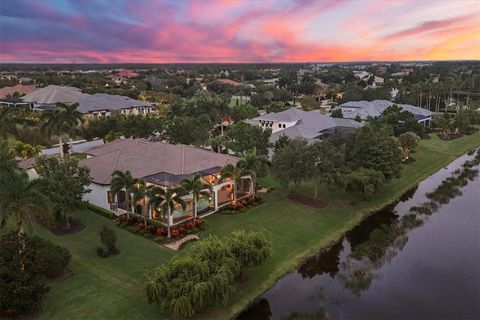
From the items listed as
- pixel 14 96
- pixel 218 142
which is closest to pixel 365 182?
pixel 218 142

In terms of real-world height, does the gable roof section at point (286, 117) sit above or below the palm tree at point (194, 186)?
above

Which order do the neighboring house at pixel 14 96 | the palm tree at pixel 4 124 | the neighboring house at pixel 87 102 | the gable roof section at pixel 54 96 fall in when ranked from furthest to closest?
→ the neighboring house at pixel 14 96, the gable roof section at pixel 54 96, the neighboring house at pixel 87 102, the palm tree at pixel 4 124

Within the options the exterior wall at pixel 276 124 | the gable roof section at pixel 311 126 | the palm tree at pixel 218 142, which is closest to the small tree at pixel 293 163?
the palm tree at pixel 218 142

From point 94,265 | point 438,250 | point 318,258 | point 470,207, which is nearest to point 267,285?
point 318,258

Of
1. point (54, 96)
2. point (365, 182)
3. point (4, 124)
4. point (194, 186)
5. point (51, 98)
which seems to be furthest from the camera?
point (54, 96)

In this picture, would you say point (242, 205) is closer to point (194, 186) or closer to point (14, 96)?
point (194, 186)

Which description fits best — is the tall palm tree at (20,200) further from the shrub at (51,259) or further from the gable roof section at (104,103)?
the gable roof section at (104,103)
